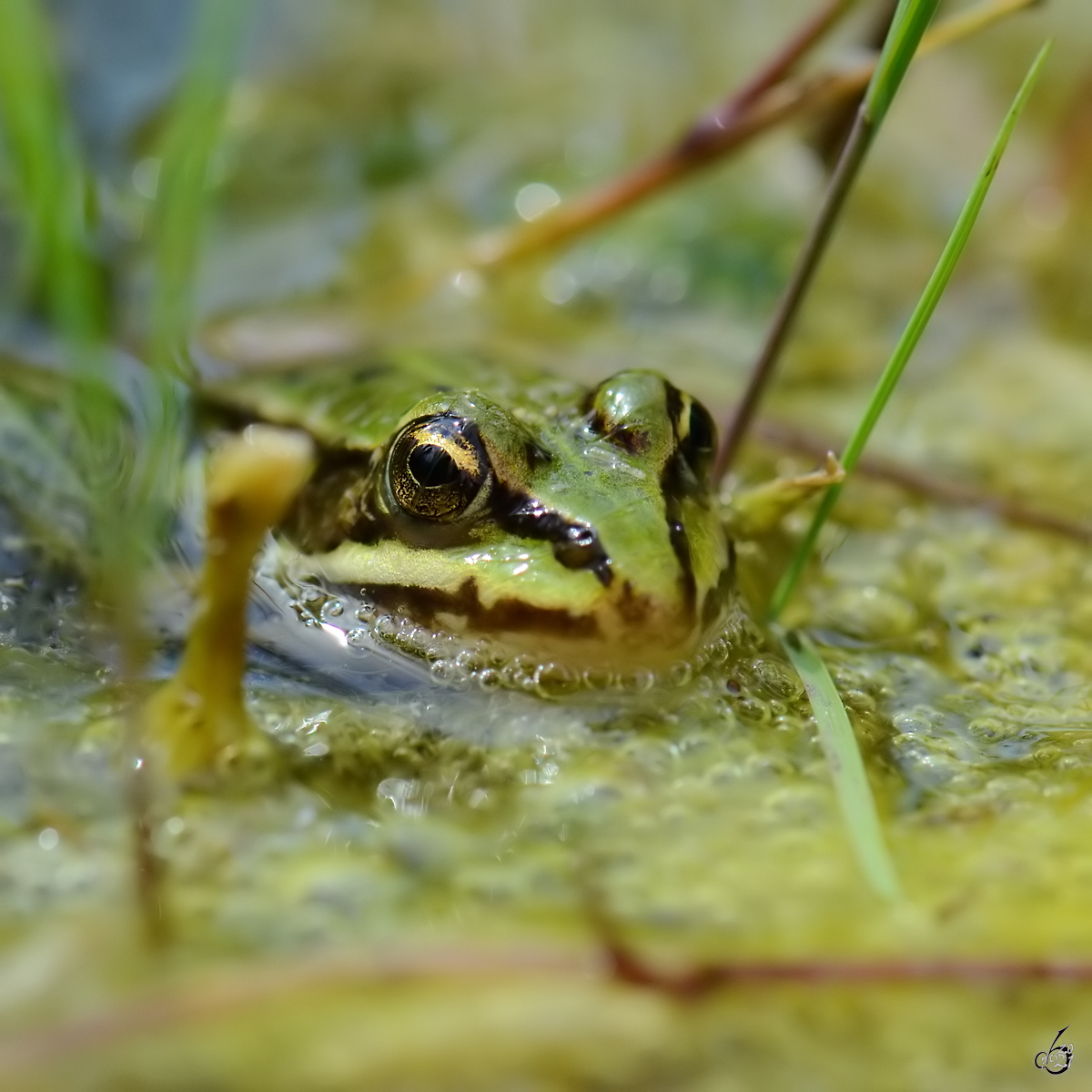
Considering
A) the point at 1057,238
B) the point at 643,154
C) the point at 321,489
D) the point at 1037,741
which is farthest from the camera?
the point at 643,154

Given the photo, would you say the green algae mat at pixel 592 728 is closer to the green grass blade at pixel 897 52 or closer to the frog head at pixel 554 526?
the frog head at pixel 554 526

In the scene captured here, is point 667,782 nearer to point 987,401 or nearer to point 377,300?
point 987,401

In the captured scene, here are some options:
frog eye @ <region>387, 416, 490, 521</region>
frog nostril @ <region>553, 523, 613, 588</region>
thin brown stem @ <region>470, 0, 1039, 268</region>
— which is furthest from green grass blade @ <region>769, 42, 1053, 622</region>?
thin brown stem @ <region>470, 0, 1039, 268</region>

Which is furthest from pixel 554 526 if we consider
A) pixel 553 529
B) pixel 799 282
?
pixel 799 282

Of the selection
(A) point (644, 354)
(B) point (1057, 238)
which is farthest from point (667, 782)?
(B) point (1057, 238)

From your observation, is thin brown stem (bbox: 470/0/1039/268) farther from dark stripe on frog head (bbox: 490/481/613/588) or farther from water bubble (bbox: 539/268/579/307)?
dark stripe on frog head (bbox: 490/481/613/588)

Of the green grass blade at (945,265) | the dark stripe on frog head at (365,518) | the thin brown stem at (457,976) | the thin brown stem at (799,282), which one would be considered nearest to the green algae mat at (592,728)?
the thin brown stem at (457,976)
